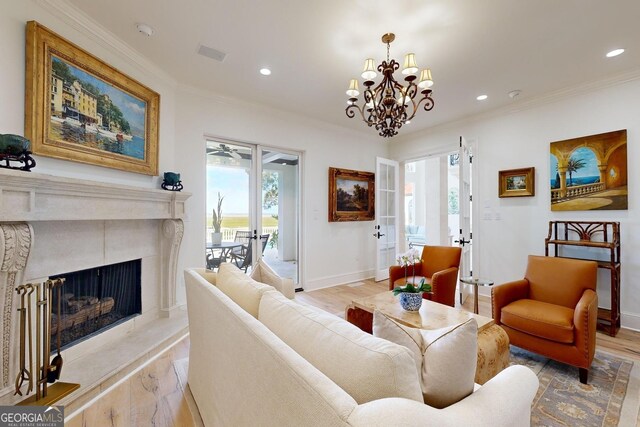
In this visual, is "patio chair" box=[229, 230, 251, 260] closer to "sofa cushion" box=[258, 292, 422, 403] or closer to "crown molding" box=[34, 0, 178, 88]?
"crown molding" box=[34, 0, 178, 88]

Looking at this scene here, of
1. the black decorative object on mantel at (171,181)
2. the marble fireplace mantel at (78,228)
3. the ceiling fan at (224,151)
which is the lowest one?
the marble fireplace mantel at (78,228)

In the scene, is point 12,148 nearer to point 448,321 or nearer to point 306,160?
point 448,321

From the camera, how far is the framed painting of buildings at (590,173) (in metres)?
3.04

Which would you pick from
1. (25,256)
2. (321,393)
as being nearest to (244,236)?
(25,256)

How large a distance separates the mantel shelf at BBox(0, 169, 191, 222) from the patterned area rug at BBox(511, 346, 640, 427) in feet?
A: 11.0

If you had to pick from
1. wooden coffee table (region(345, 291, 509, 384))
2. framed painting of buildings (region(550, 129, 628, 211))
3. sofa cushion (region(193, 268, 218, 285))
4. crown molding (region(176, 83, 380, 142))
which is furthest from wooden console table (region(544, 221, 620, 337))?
sofa cushion (region(193, 268, 218, 285))

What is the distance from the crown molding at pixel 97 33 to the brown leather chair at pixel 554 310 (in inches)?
158

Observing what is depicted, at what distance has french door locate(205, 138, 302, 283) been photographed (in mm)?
3752

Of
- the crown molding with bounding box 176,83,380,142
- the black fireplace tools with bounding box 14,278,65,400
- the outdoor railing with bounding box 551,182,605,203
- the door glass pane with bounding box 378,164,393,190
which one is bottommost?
the black fireplace tools with bounding box 14,278,65,400

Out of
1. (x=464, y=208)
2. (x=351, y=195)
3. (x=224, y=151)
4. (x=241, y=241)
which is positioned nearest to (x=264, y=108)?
(x=224, y=151)

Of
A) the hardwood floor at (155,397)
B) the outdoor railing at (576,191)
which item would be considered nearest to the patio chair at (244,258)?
the hardwood floor at (155,397)

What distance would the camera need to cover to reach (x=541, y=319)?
219cm

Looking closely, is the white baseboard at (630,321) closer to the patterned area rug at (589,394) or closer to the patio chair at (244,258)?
the patterned area rug at (589,394)

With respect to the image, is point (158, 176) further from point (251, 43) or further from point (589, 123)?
point (589, 123)
